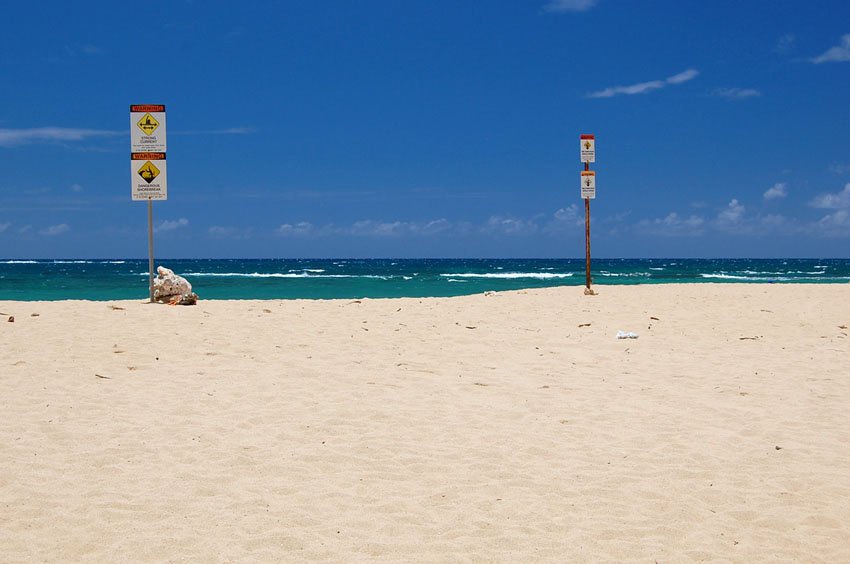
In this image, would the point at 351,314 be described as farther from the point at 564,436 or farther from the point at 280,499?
the point at 280,499

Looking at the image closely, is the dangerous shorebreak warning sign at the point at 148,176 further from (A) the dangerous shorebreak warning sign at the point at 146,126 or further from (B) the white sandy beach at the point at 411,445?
(B) the white sandy beach at the point at 411,445

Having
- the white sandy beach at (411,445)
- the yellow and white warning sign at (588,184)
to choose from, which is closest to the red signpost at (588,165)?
the yellow and white warning sign at (588,184)

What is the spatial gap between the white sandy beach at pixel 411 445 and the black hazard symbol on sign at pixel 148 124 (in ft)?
12.8

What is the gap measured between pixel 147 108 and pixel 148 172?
1221mm

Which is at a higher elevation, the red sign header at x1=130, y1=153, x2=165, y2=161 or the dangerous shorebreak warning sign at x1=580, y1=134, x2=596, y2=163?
the dangerous shorebreak warning sign at x1=580, y1=134, x2=596, y2=163

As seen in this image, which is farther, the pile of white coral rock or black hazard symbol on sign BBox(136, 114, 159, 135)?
the pile of white coral rock

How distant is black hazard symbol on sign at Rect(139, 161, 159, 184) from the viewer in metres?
12.8

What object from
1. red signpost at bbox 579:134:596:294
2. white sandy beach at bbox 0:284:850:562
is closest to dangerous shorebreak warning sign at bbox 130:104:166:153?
white sandy beach at bbox 0:284:850:562

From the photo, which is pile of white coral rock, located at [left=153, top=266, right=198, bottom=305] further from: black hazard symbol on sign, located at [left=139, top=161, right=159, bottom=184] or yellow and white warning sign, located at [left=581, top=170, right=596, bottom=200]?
yellow and white warning sign, located at [left=581, top=170, right=596, bottom=200]

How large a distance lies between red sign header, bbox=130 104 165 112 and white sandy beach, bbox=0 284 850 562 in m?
4.26

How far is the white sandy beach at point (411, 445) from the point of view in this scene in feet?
12.4

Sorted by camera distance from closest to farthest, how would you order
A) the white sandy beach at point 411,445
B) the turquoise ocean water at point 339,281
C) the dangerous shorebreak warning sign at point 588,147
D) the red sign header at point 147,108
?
the white sandy beach at point 411,445 < the red sign header at point 147,108 < the dangerous shorebreak warning sign at point 588,147 < the turquoise ocean water at point 339,281

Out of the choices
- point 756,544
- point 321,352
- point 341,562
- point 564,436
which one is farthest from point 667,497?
point 321,352

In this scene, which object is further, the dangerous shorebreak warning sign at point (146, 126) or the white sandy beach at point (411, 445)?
the dangerous shorebreak warning sign at point (146, 126)
